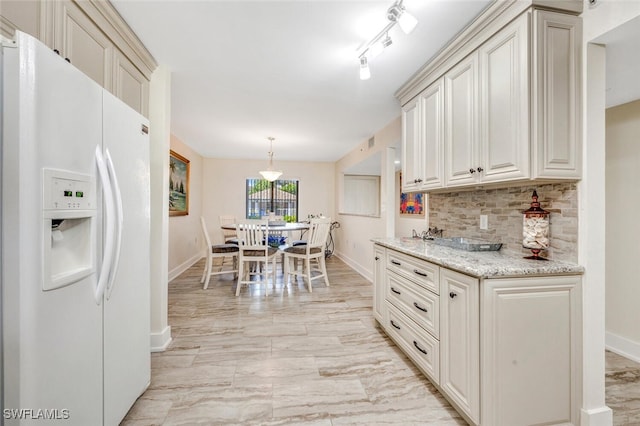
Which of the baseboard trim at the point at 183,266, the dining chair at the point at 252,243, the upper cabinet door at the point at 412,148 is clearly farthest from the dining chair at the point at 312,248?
the baseboard trim at the point at 183,266

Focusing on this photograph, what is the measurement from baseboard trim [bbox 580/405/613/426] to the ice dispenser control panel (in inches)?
101

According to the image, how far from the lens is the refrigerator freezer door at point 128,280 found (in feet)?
4.18

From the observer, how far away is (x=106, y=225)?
120 centimetres

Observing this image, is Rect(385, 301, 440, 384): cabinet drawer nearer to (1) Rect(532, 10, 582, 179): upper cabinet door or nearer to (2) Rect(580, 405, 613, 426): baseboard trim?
(2) Rect(580, 405, 613, 426): baseboard trim

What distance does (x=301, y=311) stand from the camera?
309cm

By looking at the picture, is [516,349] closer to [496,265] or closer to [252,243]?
[496,265]

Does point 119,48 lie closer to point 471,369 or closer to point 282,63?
point 282,63

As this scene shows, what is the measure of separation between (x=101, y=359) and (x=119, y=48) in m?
1.91

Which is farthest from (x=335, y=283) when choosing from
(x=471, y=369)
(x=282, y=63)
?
(x=282, y=63)

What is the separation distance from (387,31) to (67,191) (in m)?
1.90

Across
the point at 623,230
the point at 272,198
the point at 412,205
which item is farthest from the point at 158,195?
the point at 412,205

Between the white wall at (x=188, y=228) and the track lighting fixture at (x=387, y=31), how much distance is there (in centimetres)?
365

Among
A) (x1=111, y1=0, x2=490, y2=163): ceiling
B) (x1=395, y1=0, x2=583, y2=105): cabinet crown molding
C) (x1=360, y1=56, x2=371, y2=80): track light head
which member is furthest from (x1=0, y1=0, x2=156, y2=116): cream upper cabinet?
(x1=395, y1=0, x2=583, y2=105): cabinet crown molding

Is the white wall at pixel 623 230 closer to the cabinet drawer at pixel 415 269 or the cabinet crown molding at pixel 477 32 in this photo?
the cabinet crown molding at pixel 477 32
